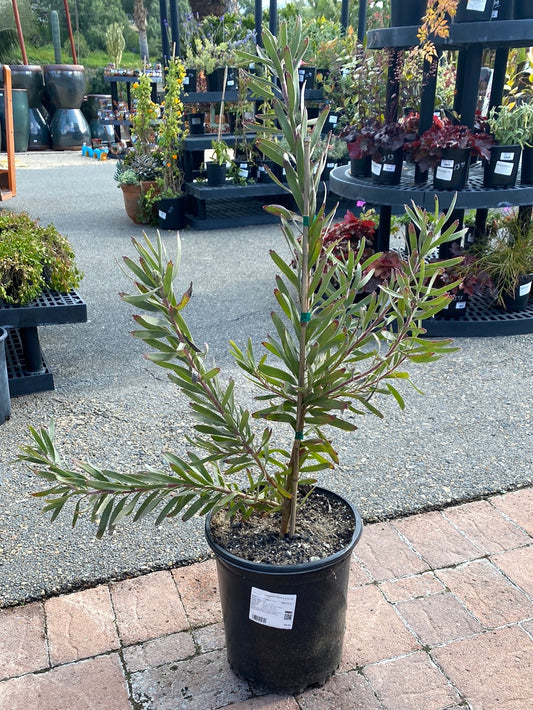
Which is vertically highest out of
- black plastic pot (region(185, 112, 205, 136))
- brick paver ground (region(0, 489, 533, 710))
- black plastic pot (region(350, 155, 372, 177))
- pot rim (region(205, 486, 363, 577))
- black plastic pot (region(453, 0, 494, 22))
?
black plastic pot (region(453, 0, 494, 22))

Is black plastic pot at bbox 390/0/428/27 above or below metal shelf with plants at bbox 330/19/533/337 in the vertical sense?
above

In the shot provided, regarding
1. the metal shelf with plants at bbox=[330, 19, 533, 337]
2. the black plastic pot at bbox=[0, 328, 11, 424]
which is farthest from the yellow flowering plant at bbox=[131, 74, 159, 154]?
the black plastic pot at bbox=[0, 328, 11, 424]

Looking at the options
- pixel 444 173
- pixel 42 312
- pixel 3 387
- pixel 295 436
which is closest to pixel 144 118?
pixel 444 173

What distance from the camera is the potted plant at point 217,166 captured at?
7035mm

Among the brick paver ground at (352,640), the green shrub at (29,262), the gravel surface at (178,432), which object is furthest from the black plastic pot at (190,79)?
the brick paver ground at (352,640)

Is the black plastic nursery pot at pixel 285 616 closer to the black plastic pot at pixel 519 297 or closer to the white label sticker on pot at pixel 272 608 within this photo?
the white label sticker on pot at pixel 272 608

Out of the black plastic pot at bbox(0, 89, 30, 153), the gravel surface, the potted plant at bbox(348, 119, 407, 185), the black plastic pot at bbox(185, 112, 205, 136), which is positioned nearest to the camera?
the gravel surface

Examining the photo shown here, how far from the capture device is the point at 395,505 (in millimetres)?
2674

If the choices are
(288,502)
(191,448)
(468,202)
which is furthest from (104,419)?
(468,202)

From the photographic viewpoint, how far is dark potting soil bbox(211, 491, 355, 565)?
5.82 ft

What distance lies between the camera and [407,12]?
4191mm

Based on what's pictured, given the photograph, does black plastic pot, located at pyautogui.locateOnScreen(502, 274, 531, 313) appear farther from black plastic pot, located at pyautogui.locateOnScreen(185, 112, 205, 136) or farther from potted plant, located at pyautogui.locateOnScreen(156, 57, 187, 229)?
black plastic pot, located at pyautogui.locateOnScreen(185, 112, 205, 136)

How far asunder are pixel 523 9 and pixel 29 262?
338cm

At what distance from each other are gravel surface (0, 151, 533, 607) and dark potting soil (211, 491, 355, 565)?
0.55m
